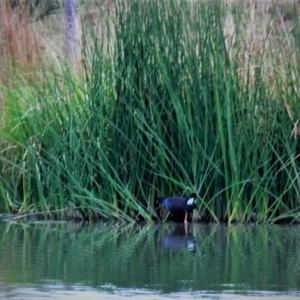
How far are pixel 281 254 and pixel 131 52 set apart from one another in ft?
6.78

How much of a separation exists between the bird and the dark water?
129 mm

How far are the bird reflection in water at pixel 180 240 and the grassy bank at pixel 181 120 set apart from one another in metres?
0.32

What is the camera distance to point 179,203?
6793mm

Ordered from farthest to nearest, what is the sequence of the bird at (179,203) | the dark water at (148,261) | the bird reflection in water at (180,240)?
the bird at (179,203) < the bird reflection in water at (180,240) < the dark water at (148,261)

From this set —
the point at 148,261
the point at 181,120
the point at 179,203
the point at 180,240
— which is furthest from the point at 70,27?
the point at 148,261

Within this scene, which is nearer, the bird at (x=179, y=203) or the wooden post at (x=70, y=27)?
the bird at (x=179, y=203)

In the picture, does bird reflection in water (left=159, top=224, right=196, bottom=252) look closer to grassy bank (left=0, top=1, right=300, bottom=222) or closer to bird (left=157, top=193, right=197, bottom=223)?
bird (left=157, top=193, right=197, bottom=223)

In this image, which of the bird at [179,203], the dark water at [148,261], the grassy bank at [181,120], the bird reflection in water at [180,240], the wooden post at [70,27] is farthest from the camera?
the wooden post at [70,27]

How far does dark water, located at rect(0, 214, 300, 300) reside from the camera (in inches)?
179

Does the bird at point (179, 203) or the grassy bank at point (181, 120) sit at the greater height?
the grassy bank at point (181, 120)

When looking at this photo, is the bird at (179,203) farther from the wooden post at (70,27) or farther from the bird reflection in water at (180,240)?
the wooden post at (70,27)

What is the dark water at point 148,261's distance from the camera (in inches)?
179

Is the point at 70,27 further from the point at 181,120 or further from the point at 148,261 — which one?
the point at 148,261

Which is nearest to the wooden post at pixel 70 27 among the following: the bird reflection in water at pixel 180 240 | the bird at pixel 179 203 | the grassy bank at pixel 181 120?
the grassy bank at pixel 181 120
